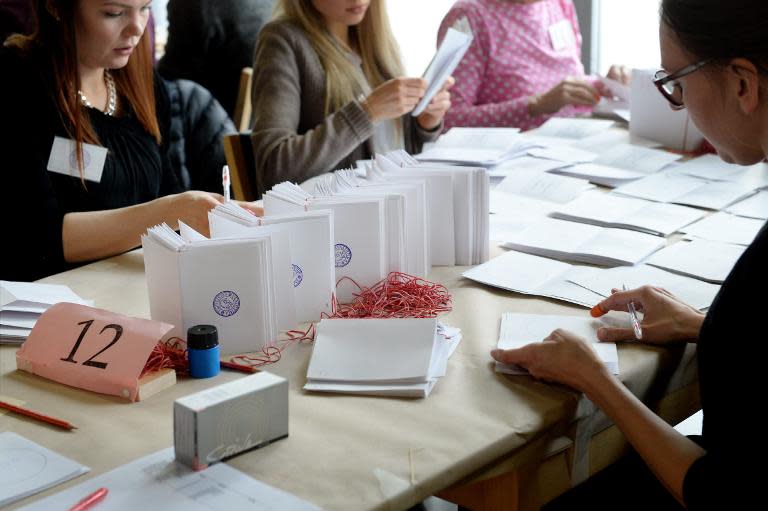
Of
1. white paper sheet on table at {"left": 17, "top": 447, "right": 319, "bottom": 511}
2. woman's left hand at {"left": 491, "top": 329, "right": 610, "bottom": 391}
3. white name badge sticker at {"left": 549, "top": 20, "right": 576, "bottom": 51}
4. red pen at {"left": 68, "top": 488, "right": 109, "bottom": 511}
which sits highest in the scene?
white name badge sticker at {"left": 549, "top": 20, "right": 576, "bottom": 51}

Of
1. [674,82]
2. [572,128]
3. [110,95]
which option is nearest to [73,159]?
[110,95]

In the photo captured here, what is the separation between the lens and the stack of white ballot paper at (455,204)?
1644mm

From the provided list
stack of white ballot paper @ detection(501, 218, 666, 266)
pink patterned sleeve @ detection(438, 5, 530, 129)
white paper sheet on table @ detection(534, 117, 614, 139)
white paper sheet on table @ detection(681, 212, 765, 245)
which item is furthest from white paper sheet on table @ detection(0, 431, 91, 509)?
pink patterned sleeve @ detection(438, 5, 530, 129)

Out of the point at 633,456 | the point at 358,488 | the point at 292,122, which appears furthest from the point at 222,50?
the point at 358,488

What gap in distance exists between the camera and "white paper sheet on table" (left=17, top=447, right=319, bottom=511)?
92 cm

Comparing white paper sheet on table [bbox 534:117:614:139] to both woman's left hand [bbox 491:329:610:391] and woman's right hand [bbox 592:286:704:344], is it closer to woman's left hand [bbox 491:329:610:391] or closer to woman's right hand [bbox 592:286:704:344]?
woman's right hand [bbox 592:286:704:344]

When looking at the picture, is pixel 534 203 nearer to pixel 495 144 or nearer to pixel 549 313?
pixel 495 144

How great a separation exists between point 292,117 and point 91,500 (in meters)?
1.67

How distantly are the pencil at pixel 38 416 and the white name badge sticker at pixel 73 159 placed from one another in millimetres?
936

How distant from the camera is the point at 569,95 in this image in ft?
9.96

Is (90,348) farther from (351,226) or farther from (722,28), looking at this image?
(722,28)

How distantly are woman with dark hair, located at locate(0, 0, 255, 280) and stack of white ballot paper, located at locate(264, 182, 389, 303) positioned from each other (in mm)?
291

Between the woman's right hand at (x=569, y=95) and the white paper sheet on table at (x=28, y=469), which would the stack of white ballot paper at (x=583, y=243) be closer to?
the white paper sheet on table at (x=28, y=469)

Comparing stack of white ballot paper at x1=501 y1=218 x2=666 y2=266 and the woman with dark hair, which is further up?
the woman with dark hair
